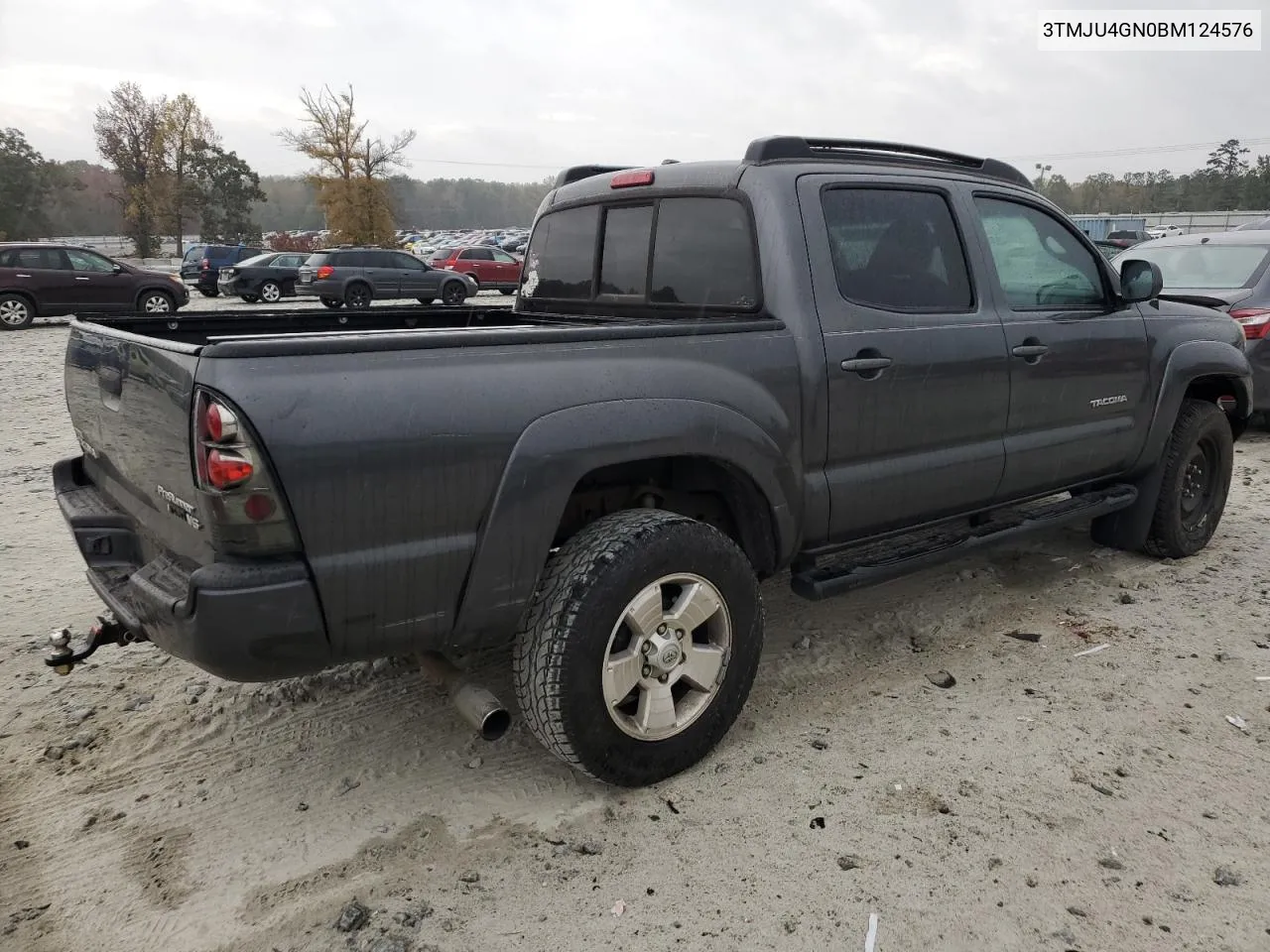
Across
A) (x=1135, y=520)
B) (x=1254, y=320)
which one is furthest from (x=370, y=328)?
(x=1254, y=320)

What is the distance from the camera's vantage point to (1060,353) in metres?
3.91

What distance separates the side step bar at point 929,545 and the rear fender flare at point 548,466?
758 millimetres

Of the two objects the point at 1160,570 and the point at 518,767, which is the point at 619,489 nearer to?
the point at 518,767

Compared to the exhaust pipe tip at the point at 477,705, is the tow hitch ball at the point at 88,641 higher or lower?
higher

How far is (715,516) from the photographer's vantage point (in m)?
3.34

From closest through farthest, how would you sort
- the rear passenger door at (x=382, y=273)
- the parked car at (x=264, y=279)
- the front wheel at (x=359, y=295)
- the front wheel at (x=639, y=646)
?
the front wheel at (x=639, y=646) → the front wheel at (x=359, y=295) → the rear passenger door at (x=382, y=273) → the parked car at (x=264, y=279)

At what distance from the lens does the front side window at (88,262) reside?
651 inches

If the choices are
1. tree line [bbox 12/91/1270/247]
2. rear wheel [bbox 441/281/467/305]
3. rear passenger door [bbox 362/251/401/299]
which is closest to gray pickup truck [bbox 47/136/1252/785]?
rear passenger door [bbox 362/251/401/299]

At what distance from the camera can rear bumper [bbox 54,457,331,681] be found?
2.15 metres

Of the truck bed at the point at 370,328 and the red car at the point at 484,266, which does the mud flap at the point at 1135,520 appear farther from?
the red car at the point at 484,266

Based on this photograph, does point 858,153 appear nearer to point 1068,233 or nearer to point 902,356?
point 902,356

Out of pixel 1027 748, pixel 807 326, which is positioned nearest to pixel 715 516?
pixel 807 326

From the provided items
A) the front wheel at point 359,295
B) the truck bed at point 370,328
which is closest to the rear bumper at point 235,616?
the truck bed at point 370,328

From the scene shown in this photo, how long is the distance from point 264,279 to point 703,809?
22.1 meters
